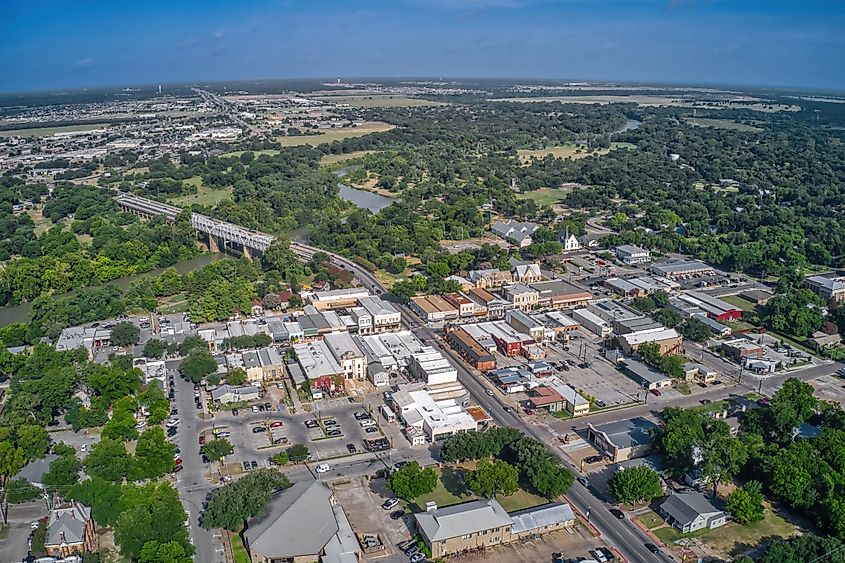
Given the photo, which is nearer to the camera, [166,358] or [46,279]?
[166,358]

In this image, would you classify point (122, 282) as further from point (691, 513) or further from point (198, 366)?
point (691, 513)

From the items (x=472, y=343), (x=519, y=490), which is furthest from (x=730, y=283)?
(x=519, y=490)

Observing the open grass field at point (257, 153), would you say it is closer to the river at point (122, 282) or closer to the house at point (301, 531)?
the river at point (122, 282)

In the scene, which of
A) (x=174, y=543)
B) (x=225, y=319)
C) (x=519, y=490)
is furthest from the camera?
(x=225, y=319)

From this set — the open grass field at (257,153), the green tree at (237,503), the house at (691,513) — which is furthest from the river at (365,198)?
the house at (691,513)

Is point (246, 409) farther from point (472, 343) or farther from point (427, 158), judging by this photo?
point (427, 158)

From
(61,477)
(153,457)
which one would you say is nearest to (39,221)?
(61,477)
